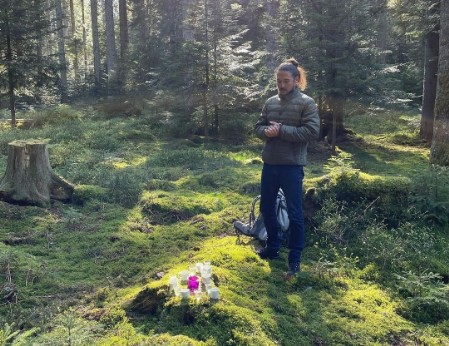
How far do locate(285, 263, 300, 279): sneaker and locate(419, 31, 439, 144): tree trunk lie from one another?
33.9ft

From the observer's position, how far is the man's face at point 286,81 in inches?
171

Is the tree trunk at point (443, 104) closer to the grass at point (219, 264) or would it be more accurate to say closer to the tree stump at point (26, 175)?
the grass at point (219, 264)

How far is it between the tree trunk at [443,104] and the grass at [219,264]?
6.45 feet

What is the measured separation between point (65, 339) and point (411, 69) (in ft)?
72.6

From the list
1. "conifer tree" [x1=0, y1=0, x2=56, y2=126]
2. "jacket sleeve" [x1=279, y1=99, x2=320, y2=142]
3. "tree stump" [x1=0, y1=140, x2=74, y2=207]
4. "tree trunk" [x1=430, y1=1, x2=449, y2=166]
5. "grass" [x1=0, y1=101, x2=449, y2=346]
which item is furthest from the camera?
"conifer tree" [x1=0, y1=0, x2=56, y2=126]

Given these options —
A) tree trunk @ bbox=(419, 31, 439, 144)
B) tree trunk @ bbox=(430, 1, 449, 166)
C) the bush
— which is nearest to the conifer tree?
the bush

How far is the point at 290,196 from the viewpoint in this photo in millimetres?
4500

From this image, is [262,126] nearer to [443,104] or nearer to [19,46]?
[443,104]

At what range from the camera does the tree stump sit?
7.07 metres

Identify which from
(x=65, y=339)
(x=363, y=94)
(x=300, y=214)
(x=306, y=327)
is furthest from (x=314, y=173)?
(x=65, y=339)

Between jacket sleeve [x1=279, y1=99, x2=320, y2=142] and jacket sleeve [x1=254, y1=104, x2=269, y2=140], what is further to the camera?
jacket sleeve [x1=254, y1=104, x2=269, y2=140]

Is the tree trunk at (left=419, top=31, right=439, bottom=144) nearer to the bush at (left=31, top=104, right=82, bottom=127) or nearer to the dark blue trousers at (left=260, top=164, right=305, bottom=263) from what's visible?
the dark blue trousers at (left=260, top=164, right=305, bottom=263)

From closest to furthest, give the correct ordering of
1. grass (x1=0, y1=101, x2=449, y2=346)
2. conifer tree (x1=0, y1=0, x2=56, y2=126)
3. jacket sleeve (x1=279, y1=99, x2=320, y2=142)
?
grass (x1=0, y1=101, x2=449, y2=346)
jacket sleeve (x1=279, y1=99, x2=320, y2=142)
conifer tree (x1=0, y1=0, x2=56, y2=126)

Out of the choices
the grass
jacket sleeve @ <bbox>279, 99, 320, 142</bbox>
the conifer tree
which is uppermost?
the conifer tree
